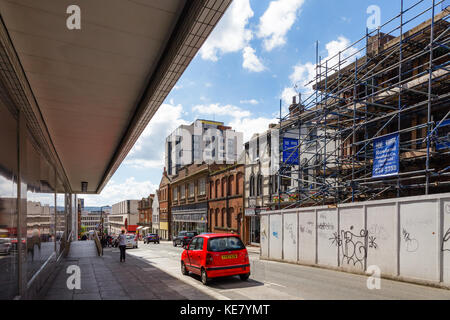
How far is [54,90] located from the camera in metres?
8.40

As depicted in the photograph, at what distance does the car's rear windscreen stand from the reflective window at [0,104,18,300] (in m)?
5.76

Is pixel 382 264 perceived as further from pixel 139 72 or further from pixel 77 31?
pixel 77 31

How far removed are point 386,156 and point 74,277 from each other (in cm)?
1372

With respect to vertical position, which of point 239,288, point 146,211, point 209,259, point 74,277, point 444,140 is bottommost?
point 146,211

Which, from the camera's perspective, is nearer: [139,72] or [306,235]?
[139,72]

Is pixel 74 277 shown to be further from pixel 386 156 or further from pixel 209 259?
pixel 386 156

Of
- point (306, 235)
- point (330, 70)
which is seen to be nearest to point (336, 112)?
point (330, 70)

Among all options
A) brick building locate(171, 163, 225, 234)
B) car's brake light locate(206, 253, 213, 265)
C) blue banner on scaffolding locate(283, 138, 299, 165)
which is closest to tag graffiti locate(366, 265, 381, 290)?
car's brake light locate(206, 253, 213, 265)

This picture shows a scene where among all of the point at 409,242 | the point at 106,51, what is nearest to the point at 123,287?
the point at 106,51

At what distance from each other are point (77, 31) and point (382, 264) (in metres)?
11.8

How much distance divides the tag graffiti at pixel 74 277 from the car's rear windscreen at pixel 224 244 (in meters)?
4.24

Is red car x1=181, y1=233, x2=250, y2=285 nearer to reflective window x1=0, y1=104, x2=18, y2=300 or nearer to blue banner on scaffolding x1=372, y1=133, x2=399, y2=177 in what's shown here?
reflective window x1=0, y1=104, x2=18, y2=300

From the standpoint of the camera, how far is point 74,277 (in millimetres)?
11422

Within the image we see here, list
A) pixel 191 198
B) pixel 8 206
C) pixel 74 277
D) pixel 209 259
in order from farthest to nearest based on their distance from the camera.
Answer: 1. pixel 191 198
2. pixel 74 277
3. pixel 209 259
4. pixel 8 206
